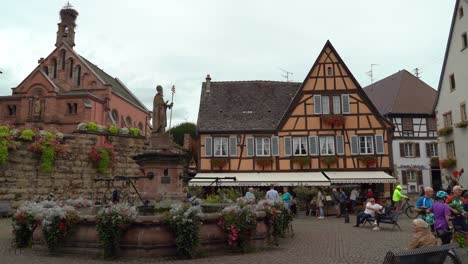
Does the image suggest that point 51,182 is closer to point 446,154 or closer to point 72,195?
point 72,195

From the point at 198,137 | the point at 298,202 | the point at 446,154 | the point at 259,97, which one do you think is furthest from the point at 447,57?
the point at 198,137

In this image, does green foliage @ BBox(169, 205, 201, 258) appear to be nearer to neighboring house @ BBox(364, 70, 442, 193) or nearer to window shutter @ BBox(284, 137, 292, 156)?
window shutter @ BBox(284, 137, 292, 156)

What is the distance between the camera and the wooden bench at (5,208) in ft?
59.2

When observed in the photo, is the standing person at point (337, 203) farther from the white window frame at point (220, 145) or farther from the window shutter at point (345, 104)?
the white window frame at point (220, 145)

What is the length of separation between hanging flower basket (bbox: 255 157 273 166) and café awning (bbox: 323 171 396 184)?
387 centimetres

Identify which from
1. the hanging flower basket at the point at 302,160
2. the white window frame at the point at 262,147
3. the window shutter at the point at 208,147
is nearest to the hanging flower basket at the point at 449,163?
the hanging flower basket at the point at 302,160

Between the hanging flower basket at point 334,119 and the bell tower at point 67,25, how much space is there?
32.8 metres

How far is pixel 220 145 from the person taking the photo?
1117 inches

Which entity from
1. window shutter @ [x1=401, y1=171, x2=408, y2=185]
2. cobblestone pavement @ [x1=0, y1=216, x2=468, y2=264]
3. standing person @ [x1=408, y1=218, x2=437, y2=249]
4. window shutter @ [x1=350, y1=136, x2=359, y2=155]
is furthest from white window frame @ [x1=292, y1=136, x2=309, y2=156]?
standing person @ [x1=408, y1=218, x2=437, y2=249]

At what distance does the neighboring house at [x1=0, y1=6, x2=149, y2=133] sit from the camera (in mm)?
35188

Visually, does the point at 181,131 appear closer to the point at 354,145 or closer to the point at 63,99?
the point at 63,99

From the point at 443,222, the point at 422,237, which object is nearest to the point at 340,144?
the point at 443,222

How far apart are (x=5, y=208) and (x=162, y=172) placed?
1059 centimetres

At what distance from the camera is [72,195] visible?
70.1 ft
